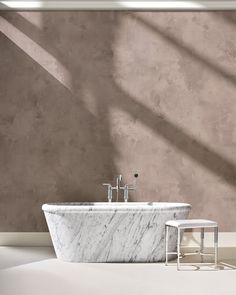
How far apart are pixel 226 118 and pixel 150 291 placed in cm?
296

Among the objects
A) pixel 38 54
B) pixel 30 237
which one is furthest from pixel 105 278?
pixel 38 54

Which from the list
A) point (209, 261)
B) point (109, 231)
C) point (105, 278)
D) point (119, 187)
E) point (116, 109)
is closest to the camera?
point (105, 278)

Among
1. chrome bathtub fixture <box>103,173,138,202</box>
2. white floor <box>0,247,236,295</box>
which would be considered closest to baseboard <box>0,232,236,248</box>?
white floor <box>0,247,236,295</box>

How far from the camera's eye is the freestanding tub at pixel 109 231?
5336 mm

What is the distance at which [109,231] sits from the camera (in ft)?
17.6

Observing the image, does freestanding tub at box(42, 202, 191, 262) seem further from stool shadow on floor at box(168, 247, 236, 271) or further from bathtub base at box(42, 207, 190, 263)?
stool shadow on floor at box(168, 247, 236, 271)

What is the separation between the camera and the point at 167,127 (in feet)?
21.5

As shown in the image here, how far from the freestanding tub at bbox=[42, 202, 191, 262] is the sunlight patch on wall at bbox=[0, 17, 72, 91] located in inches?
68.2

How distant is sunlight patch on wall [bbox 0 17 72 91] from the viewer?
6586 millimetres

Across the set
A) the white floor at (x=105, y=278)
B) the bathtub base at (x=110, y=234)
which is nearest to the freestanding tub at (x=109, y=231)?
the bathtub base at (x=110, y=234)

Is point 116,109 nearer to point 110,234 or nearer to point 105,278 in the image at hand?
point 110,234

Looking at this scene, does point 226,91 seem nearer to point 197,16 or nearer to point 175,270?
point 197,16

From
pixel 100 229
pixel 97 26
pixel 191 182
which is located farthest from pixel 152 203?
pixel 97 26

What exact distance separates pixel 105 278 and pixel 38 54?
9.65 ft
